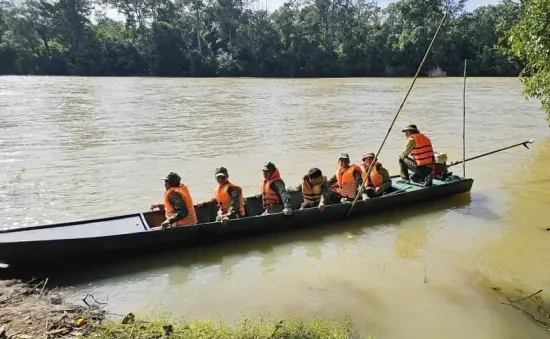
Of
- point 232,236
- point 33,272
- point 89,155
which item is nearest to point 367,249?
point 232,236

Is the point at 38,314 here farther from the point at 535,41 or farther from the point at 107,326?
the point at 535,41

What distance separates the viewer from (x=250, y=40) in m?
53.2

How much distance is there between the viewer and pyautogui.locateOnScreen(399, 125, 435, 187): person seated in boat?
31.1ft

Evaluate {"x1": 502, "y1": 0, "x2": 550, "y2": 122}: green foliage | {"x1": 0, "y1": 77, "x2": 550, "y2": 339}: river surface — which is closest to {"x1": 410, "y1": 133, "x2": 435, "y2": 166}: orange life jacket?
{"x1": 0, "y1": 77, "x2": 550, "y2": 339}: river surface

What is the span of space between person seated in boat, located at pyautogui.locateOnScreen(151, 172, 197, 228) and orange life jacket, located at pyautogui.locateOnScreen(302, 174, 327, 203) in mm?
2085

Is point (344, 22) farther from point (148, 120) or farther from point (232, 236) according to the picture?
point (232, 236)

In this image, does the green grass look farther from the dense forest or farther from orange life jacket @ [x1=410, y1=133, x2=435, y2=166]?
the dense forest

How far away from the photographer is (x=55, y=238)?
610 cm

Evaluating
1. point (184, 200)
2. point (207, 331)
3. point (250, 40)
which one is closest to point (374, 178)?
point (184, 200)

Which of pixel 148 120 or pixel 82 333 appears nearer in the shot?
pixel 82 333

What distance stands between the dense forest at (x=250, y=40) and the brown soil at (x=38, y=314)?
47.2m

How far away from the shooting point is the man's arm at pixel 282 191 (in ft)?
24.8

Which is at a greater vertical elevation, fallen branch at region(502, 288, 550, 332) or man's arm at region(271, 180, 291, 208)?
man's arm at region(271, 180, 291, 208)

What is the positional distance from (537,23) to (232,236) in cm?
609
